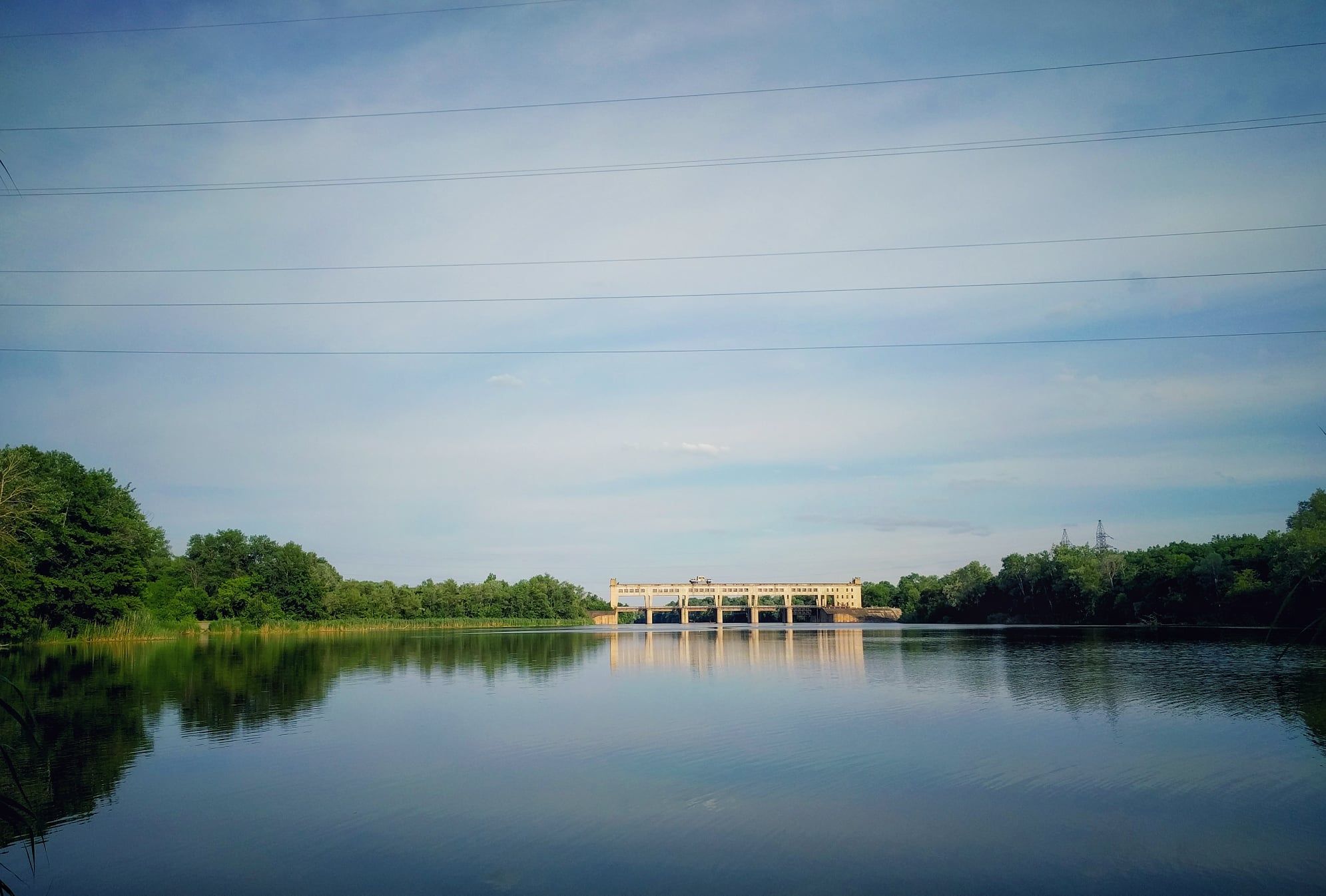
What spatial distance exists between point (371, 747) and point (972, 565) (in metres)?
139

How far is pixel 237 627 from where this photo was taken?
84.3 metres

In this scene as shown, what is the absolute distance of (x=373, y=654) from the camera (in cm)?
5522

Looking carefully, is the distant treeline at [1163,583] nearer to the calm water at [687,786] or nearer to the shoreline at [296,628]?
the shoreline at [296,628]

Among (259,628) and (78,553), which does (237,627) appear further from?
(78,553)

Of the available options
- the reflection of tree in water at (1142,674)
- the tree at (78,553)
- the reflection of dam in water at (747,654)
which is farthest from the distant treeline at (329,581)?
the reflection of dam in water at (747,654)

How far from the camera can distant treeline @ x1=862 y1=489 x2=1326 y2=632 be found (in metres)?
65.7

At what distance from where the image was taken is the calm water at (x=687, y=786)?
11.6 metres

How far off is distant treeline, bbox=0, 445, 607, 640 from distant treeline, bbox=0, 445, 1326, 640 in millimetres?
131

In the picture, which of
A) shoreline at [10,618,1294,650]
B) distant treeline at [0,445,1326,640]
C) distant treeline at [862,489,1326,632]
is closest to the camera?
distant treeline at [0,445,1326,640]

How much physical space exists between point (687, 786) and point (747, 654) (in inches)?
1649

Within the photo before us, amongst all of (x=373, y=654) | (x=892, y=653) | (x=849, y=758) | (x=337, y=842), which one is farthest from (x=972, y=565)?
(x=337, y=842)

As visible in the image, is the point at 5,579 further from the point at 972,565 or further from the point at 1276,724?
the point at 972,565

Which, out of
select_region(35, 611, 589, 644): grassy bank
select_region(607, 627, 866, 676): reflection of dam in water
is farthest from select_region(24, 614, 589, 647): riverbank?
select_region(607, 627, 866, 676): reflection of dam in water

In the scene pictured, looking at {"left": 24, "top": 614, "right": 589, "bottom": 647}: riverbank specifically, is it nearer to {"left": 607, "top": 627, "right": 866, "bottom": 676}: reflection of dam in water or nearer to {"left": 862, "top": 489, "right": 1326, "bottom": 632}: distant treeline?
{"left": 607, "top": 627, "right": 866, "bottom": 676}: reflection of dam in water
